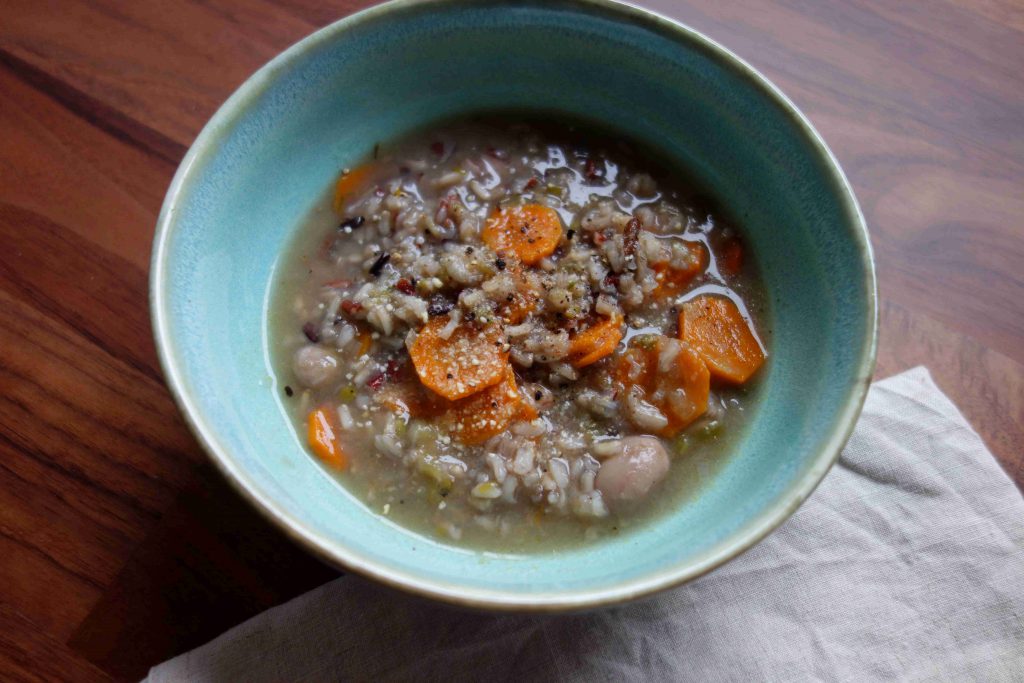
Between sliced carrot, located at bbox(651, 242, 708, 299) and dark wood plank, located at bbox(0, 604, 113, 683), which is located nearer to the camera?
dark wood plank, located at bbox(0, 604, 113, 683)

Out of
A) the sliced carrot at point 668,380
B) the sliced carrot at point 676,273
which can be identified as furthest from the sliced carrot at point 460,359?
the sliced carrot at point 676,273

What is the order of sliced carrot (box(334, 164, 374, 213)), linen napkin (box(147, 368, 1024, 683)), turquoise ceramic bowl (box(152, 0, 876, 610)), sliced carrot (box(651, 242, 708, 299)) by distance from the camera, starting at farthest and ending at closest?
sliced carrot (box(334, 164, 374, 213)) < sliced carrot (box(651, 242, 708, 299)) < linen napkin (box(147, 368, 1024, 683)) < turquoise ceramic bowl (box(152, 0, 876, 610))

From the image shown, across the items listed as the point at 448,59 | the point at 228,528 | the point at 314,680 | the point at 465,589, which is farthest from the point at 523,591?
the point at 448,59

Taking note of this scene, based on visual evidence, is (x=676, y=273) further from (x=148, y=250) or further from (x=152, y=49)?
(x=152, y=49)

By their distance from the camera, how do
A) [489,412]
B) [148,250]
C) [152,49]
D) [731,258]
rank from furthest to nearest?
[152,49] → [148,250] → [731,258] → [489,412]

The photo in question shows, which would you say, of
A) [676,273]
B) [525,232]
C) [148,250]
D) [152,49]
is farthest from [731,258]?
[152,49]

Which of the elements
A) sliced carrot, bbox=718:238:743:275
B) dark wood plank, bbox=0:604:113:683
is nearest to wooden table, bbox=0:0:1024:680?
dark wood plank, bbox=0:604:113:683

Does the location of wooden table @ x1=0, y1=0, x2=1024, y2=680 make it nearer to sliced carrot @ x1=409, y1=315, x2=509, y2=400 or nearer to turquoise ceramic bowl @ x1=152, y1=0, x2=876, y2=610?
turquoise ceramic bowl @ x1=152, y1=0, x2=876, y2=610
